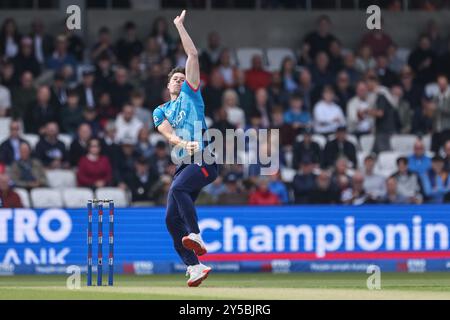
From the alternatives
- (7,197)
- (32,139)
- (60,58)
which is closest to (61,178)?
(32,139)

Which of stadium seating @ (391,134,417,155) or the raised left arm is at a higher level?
the raised left arm

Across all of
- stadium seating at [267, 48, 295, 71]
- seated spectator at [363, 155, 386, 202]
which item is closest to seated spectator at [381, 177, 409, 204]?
seated spectator at [363, 155, 386, 202]

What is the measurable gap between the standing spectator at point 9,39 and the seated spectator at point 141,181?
13.8 ft

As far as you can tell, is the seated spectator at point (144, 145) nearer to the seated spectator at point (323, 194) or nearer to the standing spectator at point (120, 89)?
the standing spectator at point (120, 89)

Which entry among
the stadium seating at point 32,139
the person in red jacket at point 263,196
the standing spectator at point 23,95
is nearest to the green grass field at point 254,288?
the person in red jacket at point 263,196

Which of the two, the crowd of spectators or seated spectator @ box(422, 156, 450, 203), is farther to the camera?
seated spectator @ box(422, 156, 450, 203)

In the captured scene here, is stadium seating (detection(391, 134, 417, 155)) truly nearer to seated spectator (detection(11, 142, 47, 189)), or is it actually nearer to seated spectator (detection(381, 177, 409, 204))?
seated spectator (detection(381, 177, 409, 204))

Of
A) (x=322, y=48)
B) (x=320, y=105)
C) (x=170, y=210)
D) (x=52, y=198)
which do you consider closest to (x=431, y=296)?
(x=170, y=210)

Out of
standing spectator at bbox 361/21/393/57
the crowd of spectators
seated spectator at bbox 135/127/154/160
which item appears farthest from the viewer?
standing spectator at bbox 361/21/393/57

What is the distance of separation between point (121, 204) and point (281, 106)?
4.26 metres

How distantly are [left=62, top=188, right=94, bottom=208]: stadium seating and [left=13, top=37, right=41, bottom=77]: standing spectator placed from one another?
373 cm

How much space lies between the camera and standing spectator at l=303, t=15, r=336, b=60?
27797 millimetres

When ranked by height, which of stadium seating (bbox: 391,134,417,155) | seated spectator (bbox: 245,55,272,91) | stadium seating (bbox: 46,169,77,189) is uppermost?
seated spectator (bbox: 245,55,272,91)

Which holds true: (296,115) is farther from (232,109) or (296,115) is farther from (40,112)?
(40,112)
